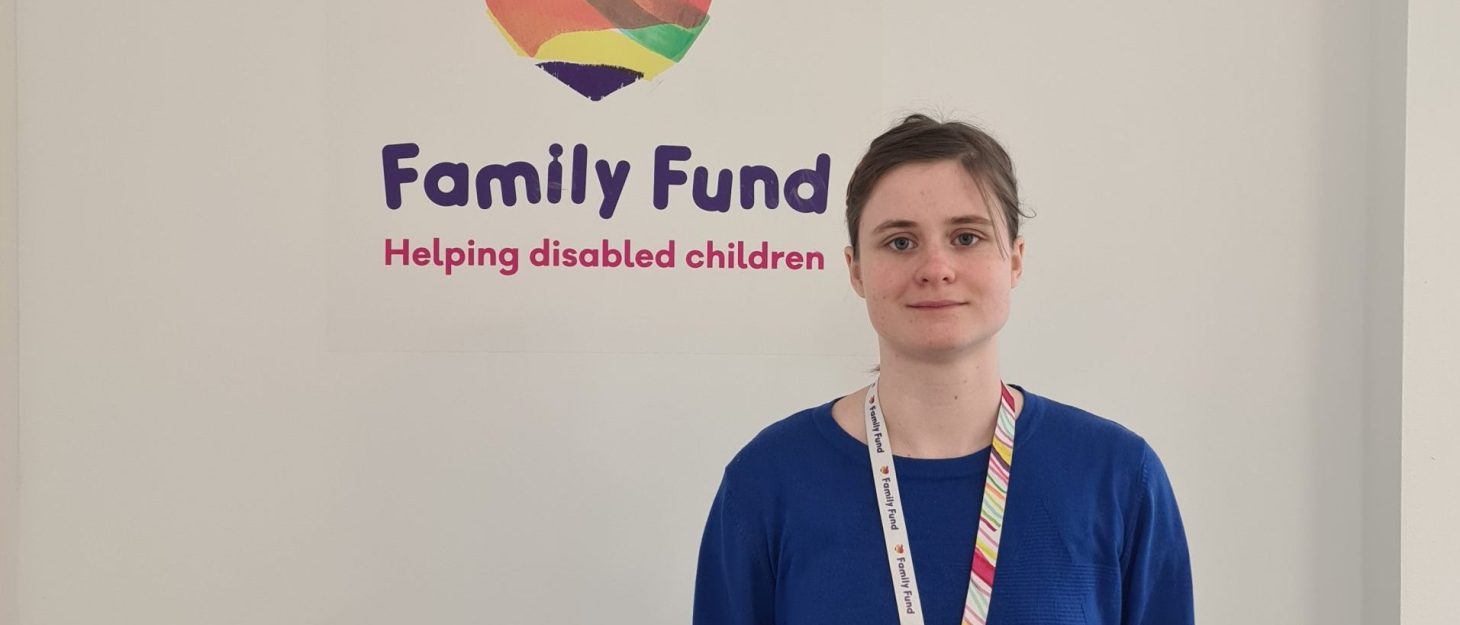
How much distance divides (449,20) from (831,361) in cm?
85

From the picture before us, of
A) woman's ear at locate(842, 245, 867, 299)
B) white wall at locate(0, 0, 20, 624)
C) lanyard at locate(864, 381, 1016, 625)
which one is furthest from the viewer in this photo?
white wall at locate(0, 0, 20, 624)

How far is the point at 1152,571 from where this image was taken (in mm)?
1327

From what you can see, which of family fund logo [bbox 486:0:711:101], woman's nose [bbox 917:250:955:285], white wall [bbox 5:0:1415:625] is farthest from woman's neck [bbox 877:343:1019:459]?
family fund logo [bbox 486:0:711:101]

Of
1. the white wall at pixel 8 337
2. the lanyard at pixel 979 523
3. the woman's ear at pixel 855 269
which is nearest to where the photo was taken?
the lanyard at pixel 979 523

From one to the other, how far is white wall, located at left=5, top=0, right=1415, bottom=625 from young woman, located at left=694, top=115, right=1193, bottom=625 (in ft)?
1.55

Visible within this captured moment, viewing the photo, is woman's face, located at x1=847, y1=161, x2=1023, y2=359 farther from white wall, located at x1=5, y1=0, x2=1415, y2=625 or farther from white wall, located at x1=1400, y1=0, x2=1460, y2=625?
white wall, located at x1=1400, y1=0, x2=1460, y2=625

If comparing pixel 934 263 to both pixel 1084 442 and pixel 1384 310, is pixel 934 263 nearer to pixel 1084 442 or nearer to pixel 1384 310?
pixel 1084 442

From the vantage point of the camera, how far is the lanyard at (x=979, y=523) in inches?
48.9

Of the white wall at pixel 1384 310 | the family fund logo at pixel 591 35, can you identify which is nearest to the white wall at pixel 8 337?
the family fund logo at pixel 591 35

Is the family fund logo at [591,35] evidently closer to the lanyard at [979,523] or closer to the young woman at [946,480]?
the young woman at [946,480]

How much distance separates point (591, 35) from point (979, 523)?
1020mm

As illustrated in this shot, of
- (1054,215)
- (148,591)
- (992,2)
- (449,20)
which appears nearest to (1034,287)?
(1054,215)

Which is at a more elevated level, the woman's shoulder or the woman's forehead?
the woman's forehead

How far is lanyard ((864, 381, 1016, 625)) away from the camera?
1242 mm
